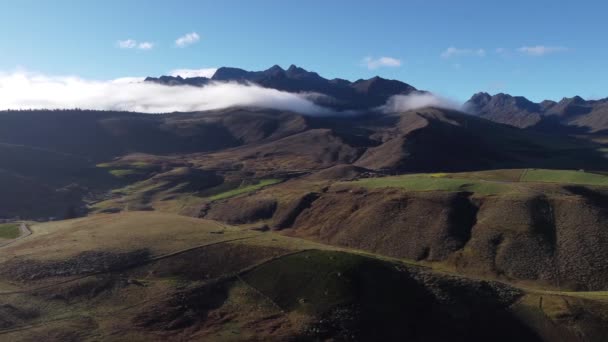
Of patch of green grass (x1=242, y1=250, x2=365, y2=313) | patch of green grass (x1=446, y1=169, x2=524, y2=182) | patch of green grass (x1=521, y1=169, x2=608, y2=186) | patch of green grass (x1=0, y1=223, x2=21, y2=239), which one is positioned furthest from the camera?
patch of green grass (x1=446, y1=169, x2=524, y2=182)

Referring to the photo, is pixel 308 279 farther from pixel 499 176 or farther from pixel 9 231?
pixel 499 176

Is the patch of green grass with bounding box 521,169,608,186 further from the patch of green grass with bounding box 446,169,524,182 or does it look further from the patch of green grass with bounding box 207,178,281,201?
the patch of green grass with bounding box 207,178,281,201

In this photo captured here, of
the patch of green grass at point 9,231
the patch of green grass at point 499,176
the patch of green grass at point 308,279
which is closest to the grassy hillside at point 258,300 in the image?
the patch of green grass at point 308,279

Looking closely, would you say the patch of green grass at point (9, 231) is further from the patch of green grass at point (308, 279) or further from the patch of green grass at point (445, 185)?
the patch of green grass at point (445, 185)

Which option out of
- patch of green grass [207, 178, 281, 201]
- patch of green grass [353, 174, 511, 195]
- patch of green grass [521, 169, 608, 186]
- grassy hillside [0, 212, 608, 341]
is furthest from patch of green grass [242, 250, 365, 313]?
patch of green grass [207, 178, 281, 201]

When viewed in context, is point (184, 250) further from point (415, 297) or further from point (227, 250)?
point (415, 297)

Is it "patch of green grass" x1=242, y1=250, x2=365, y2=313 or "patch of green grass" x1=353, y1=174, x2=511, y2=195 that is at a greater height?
"patch of green grass" x1=353, y1=174, x2=511, y2=195
